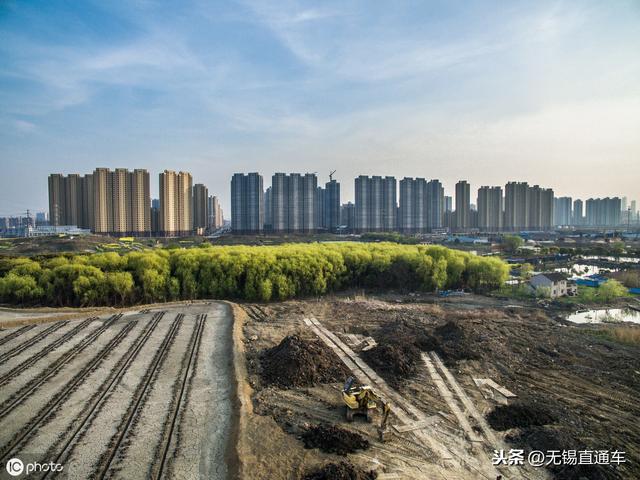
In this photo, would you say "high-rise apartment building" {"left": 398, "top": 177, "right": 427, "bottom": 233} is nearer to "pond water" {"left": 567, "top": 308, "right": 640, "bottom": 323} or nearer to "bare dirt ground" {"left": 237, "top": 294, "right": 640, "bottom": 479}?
"pond water" {"left": 567, "top": 308, "right": 640, "bottom": 323}

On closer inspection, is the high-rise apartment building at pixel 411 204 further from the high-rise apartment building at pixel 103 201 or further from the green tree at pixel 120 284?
the green tree at pixel 120 284

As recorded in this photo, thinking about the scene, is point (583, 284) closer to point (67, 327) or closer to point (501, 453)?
point (501, 453)

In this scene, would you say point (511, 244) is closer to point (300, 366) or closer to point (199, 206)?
point (300, 366)

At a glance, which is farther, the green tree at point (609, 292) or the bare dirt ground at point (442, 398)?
the green tree at point (609, 292)

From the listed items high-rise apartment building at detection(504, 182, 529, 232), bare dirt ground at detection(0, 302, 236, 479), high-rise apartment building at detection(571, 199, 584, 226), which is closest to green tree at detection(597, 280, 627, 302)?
bare dirt ground at detection(0, 302, 236, 479)

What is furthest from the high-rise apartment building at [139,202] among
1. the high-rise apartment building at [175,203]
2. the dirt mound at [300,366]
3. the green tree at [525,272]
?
the dirt mound at [300,366]

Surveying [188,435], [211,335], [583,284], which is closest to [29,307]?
[211,335]

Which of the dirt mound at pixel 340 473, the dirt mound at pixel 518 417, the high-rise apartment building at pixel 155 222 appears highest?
the high-rise apartment building at pixel 155 222
